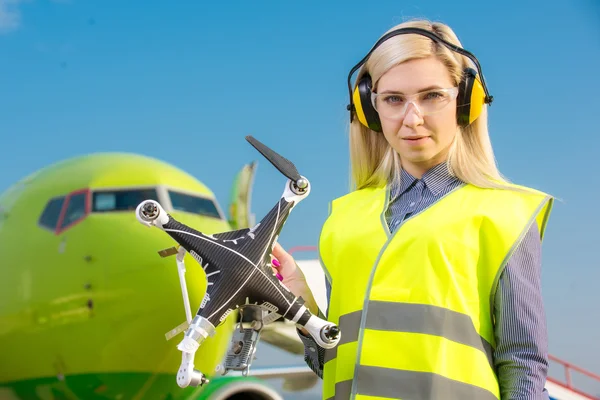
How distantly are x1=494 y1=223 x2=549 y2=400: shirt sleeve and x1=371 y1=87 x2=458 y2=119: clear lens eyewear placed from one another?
41 cm

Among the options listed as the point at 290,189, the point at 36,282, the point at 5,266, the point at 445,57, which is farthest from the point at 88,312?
the point at 445,57

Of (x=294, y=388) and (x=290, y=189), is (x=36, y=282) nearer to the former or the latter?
(x=290, y=189)

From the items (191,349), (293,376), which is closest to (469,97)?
(191,349)

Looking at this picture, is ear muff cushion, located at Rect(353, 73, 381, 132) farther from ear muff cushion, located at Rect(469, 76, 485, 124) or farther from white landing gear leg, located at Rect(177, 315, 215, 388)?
white landing gear leg, located at Rect(177, 315, 215, 388)

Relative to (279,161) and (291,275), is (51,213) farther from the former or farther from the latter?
(279,161)

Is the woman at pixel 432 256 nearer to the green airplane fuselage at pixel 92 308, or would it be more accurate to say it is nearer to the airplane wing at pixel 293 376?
the green airplane fuselage at pixel 92 308

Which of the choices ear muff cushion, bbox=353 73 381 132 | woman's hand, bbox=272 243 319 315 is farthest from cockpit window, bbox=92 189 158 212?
ear muff cushion, bbox=353 73 381 132

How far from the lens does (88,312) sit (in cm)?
409

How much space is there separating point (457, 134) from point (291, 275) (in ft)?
2.12

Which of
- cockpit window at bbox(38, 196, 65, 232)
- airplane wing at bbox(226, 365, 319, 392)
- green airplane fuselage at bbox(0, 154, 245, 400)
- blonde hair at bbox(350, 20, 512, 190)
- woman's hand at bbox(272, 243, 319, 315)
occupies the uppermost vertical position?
blonde hair at bbox(350, 20, 512, 190)

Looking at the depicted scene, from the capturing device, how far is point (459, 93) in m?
1.81

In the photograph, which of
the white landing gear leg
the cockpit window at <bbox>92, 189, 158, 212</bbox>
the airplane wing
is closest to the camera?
the white landing gear leg

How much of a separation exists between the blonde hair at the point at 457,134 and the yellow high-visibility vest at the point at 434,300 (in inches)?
3.3

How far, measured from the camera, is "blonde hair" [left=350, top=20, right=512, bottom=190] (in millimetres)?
1772
